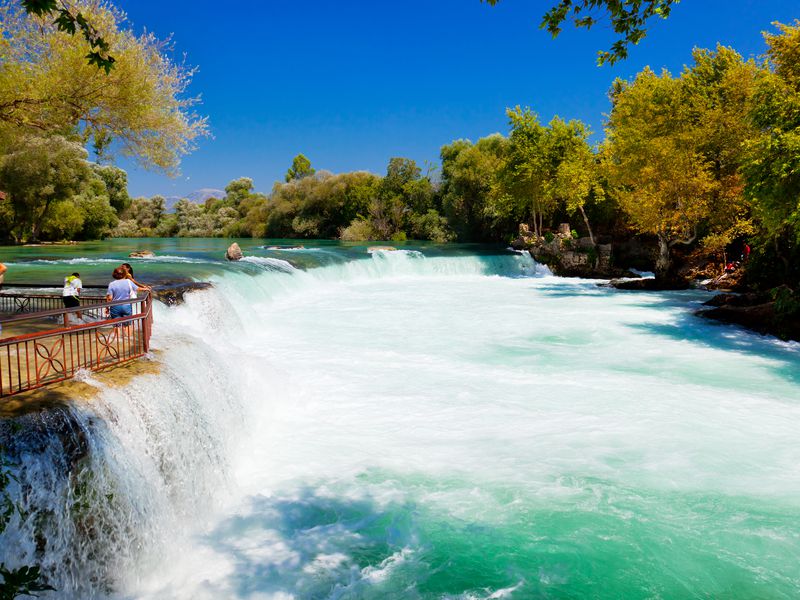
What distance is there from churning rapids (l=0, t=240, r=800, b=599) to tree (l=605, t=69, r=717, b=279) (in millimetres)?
11094

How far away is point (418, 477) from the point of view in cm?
705

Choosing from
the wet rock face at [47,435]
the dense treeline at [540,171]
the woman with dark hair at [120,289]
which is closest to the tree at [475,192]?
the dense treeline at [540,171]

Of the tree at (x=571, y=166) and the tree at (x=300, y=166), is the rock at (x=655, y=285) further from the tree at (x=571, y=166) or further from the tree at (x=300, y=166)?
the tree at (x=300, y=166)

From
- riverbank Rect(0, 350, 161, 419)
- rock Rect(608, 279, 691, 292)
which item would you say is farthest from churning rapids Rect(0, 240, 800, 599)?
rock Rect(608, 279, 691, 292)

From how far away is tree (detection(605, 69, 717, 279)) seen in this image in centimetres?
2259

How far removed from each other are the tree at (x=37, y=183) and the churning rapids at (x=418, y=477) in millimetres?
31949

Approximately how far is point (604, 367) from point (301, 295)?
13920 millimetres

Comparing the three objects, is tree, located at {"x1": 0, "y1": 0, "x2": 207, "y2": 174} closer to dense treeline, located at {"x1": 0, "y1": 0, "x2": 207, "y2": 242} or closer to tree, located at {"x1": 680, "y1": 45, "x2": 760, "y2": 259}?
dense treeline, located at {"x1": 0, "y1": 0, "x2": 207, "y2": 242}

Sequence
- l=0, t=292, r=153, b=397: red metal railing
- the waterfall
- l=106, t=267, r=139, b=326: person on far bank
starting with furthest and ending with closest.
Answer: l=106, t=267, r=139, b=326: person on far bank
l=0, t=292, r=153, b=397: red metal railing
the waterfall

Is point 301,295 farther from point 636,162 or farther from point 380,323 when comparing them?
point 636,162

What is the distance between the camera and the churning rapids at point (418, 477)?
488 centimetres

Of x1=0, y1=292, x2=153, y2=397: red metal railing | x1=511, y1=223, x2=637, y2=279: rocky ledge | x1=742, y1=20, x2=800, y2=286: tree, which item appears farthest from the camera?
x1=511, y1=223, x2=637, y2=279: rocky ledge

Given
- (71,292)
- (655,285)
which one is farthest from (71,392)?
(655,285)

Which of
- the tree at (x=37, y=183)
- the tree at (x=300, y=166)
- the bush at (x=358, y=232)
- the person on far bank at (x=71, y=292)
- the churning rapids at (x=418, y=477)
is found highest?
the tree at (x=300, y=166)
